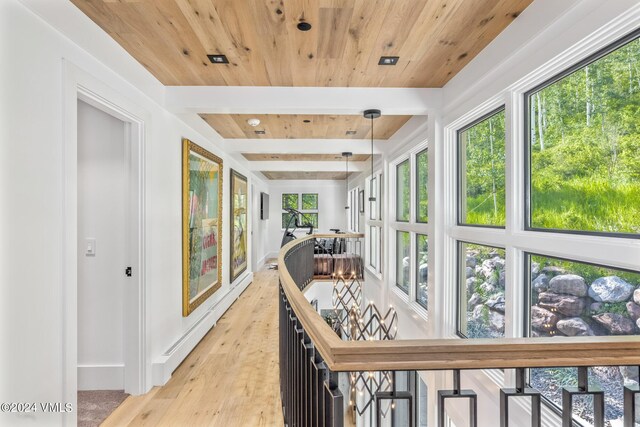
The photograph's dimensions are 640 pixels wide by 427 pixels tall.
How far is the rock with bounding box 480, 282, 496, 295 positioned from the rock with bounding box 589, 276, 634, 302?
891 millimetres

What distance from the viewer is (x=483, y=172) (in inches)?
107

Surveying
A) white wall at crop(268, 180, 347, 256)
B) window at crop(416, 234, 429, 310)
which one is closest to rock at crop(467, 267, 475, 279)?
window at crop(416, 234, 429, 310)

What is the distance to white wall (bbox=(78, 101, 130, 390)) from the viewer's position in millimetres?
2848

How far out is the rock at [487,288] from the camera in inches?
103

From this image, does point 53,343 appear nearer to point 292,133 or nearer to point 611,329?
point 611,329

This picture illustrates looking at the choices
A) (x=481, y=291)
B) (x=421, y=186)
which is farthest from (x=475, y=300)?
(x=421, y=186)

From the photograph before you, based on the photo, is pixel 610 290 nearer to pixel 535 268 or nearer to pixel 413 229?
pixel 535 268

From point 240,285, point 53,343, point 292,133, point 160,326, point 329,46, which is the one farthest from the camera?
point 240,285

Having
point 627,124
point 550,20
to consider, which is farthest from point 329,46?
point 627,124

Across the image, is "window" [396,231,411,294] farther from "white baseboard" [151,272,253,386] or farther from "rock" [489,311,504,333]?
"white baseboard" [151,272,253,386]

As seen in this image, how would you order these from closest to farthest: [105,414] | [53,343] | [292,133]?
[53,343], [105,414], [292,133]

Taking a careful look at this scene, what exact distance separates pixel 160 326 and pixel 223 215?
226cm

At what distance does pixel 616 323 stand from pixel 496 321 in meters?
0.96

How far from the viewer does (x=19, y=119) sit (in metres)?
1.56
